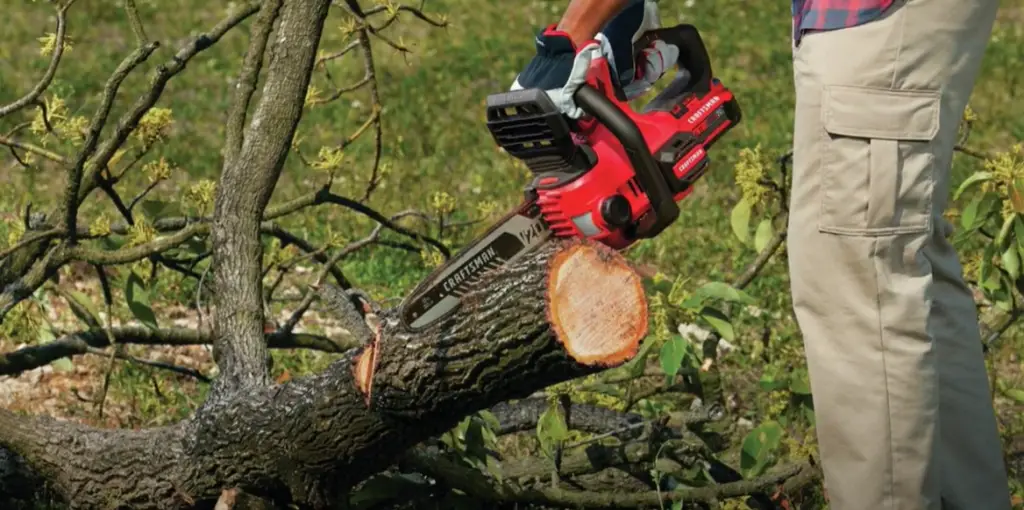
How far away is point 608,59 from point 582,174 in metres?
0.29

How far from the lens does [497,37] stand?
10000 mm

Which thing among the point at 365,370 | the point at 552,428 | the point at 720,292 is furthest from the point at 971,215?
the point at 365,370

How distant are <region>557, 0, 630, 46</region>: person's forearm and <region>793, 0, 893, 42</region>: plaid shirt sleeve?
447 millimetres

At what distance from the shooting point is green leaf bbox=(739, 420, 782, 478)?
3883 millimetres

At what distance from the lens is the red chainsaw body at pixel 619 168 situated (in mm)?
3475

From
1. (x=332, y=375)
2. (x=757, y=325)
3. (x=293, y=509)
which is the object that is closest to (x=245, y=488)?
(x=293, y=509)

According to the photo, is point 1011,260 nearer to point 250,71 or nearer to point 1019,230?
point 1019,230

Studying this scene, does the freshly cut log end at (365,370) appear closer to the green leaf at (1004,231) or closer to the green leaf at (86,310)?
the green leaf at (86,310)

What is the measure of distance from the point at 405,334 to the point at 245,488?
66 centimetres

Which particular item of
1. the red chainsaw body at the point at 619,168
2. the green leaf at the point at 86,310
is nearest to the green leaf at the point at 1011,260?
the red chainsaw body at the point at 619,168

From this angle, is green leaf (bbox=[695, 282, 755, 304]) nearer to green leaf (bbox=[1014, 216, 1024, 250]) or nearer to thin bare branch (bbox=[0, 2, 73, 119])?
green leaf (bbox=[1014, 216, 1024, 250])

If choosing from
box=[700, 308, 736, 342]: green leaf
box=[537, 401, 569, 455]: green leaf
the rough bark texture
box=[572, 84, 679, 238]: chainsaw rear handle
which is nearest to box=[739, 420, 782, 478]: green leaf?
box=[700, 308, 736, 342]: green leaf

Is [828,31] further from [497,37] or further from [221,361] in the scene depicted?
[497,37]

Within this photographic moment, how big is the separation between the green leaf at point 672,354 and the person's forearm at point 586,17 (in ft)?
2.51
